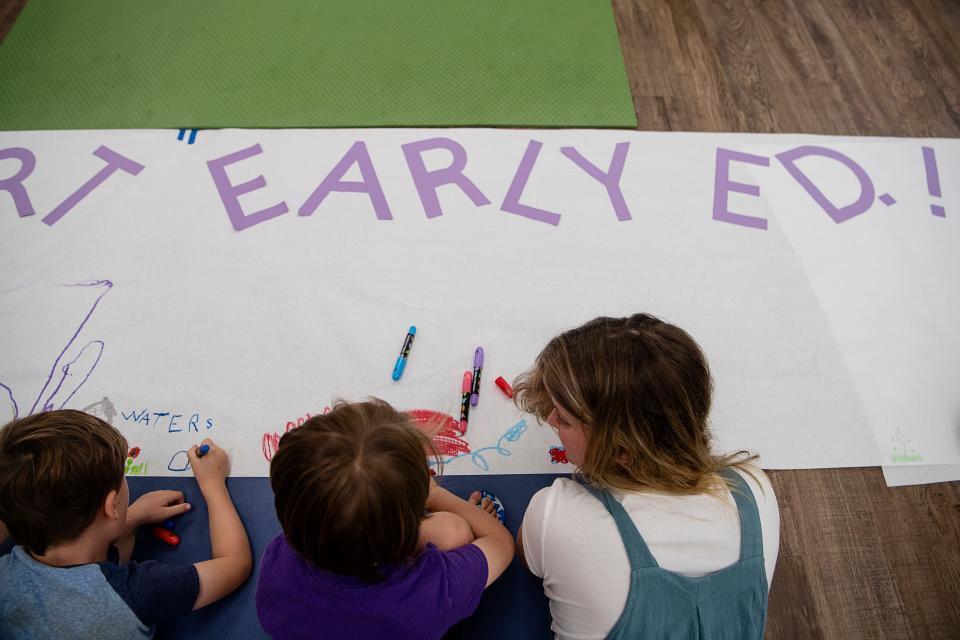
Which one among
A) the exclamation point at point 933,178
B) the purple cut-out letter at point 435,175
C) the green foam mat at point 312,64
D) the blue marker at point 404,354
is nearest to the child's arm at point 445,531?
the blue marker at point 404,354

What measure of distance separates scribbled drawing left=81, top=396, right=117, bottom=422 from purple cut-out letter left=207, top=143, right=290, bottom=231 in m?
0.38

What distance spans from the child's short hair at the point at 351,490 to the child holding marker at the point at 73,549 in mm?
261

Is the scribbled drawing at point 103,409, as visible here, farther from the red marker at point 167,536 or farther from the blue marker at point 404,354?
the blue marker at point 404,354

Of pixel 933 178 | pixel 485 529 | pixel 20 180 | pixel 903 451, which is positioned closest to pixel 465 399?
pixel 485 529

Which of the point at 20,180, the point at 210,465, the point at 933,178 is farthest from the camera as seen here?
the point at 933,178

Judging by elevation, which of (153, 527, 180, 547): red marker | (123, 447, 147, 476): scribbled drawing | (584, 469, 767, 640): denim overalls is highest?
(123, 447, 147, 476): scribbled drawing

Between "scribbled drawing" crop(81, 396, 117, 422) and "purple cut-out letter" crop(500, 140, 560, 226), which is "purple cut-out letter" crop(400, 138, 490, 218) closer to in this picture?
"purple cut-out letter" crop(500, 140, 560, 226)

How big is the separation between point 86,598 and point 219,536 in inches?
7.0

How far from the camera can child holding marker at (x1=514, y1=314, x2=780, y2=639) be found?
650 mm

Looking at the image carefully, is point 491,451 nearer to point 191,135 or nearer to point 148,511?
point 148,511

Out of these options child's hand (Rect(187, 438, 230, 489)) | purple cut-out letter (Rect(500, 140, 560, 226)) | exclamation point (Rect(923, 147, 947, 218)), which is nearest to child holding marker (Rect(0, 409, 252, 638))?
child's hand (Rect(187, 438, 230, 489))

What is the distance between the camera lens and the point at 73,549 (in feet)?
2.38

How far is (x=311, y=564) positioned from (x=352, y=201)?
2.41 ft

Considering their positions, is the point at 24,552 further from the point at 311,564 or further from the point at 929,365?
A: the point at 929,365
